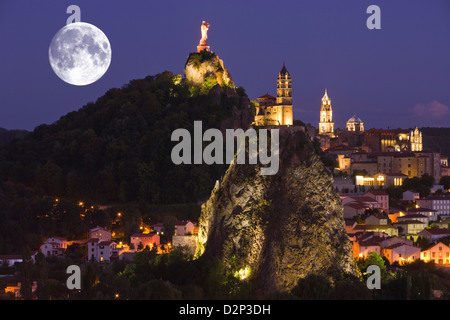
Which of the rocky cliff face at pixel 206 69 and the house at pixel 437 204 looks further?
the rocky cliff face at pixel 206 69

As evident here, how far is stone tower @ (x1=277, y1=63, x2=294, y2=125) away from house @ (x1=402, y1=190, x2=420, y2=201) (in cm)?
920

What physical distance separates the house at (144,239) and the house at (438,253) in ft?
42.7

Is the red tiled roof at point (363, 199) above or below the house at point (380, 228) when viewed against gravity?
above

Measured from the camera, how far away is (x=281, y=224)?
33719mm

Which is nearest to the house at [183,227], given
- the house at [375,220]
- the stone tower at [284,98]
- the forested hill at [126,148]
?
the forested hill at [126,148]

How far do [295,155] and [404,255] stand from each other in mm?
10125

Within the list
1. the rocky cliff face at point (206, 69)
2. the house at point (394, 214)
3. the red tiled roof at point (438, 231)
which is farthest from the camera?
the rocky cliff face at point (206, 69)

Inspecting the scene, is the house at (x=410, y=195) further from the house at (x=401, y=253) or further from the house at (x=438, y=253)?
the house at (x=401, y=253)

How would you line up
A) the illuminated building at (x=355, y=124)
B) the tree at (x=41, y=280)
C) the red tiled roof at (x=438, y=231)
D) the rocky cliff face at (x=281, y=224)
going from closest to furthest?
the tree at (x=41, y=280) < the rocky cliff face at (x=281, y=224) < the red tiled roof at (x=438, y=231) < the illuminated building at (x=355, y=124)

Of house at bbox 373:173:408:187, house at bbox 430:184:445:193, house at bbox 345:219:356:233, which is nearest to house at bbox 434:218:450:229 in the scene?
house at bbox 345:219:356:233

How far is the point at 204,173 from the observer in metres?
56.7

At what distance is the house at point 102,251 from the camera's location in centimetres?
4478

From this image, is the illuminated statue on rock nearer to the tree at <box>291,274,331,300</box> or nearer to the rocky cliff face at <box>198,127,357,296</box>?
the rocky cliff face at <box>198,127,357,296</box>
